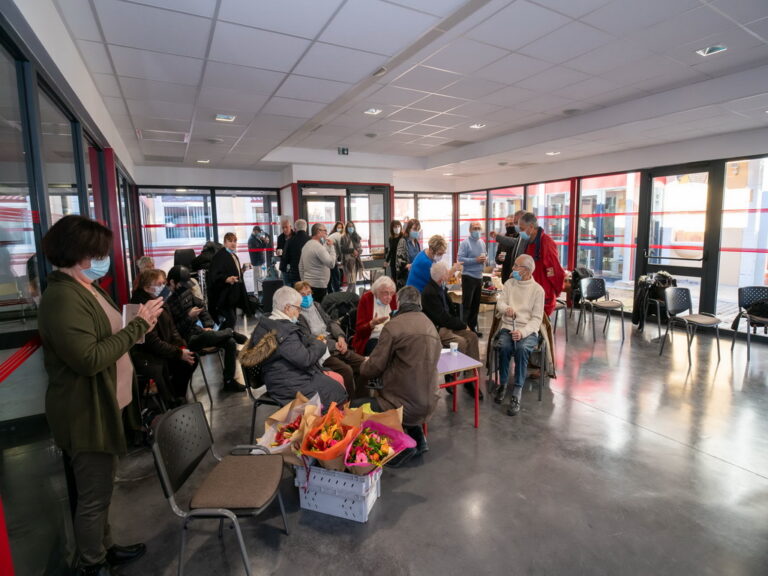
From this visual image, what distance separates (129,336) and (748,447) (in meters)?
4.31

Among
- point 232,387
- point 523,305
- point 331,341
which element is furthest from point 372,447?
point 232,387

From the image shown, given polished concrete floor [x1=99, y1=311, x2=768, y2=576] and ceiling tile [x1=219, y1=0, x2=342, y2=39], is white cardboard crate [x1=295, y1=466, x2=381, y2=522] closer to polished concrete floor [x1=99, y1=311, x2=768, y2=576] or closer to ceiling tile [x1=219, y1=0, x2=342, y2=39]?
polished concrete floor [x1=99, y1=311, x2=768, y2=576]

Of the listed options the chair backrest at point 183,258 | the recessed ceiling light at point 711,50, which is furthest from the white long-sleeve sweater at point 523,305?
the chair backrest at point 183,258

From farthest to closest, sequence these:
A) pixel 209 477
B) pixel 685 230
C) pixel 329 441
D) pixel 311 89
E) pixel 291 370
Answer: pixel 685 230, pixel 311 89, pixel 291 370, pixel 329 441, pixel 209 477

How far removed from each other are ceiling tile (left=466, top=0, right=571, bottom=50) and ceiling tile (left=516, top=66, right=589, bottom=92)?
0.89 meters

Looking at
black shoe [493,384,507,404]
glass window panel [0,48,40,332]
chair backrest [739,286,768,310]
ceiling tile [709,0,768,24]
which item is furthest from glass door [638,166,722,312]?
glass window panel [0,48,40,332]

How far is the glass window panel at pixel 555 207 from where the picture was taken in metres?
9.00

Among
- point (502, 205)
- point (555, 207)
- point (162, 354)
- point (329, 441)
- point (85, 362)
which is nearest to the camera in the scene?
point (85, 362)

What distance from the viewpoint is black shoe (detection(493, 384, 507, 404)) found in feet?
13.7

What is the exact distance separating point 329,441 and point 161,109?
4.62m

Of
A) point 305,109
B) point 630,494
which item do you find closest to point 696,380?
point 630,494

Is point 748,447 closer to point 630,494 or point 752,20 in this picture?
point 630,494

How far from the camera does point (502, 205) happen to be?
11.2 m

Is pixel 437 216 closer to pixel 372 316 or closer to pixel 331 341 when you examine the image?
pixel 372 316
